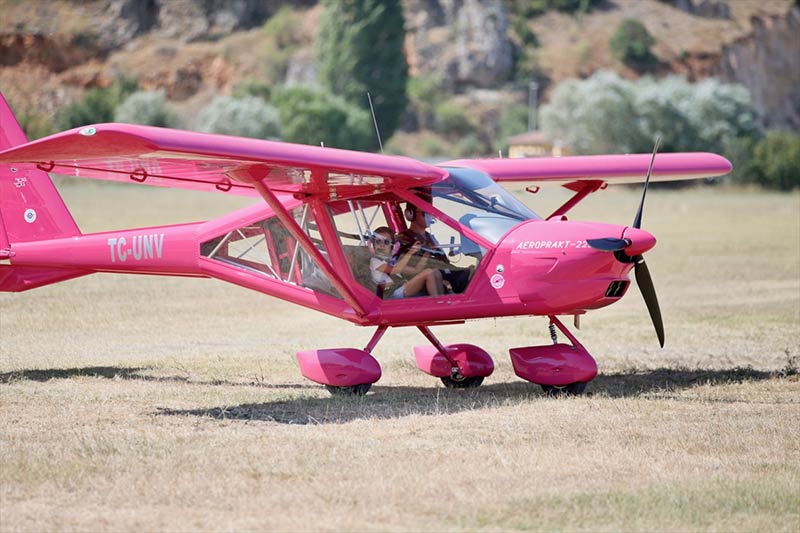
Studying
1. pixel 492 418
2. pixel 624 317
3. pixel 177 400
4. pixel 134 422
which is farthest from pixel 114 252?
pixel 624 317

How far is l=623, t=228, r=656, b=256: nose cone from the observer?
10.4 metres

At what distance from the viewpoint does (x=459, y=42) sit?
421 feet

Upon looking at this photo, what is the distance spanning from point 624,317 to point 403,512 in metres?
12.1

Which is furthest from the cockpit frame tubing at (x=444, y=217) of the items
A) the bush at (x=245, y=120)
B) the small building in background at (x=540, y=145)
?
the bush at (x=245, y=120)

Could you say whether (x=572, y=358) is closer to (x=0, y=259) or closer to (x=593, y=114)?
(x=0, y=259)

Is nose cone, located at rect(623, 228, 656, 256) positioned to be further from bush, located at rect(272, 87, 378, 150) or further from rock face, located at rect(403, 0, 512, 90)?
rock face, located at rect(403, 0, 512, 90)

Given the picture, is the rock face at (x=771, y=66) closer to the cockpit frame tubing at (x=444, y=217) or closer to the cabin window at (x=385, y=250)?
the cabin window at (x=385, y=250)

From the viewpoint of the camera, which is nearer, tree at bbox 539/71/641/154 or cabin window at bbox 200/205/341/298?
cabin window at bbox 200/205/341/298

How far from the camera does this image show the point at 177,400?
11164 mm

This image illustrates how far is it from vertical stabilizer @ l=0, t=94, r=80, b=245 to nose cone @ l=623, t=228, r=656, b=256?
653 cm

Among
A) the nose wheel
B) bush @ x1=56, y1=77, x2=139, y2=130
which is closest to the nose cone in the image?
the nose wheel

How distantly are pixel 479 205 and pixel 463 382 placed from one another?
2.04 m

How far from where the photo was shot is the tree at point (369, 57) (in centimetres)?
10738

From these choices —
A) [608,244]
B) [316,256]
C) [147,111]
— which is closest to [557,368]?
[608,244]
